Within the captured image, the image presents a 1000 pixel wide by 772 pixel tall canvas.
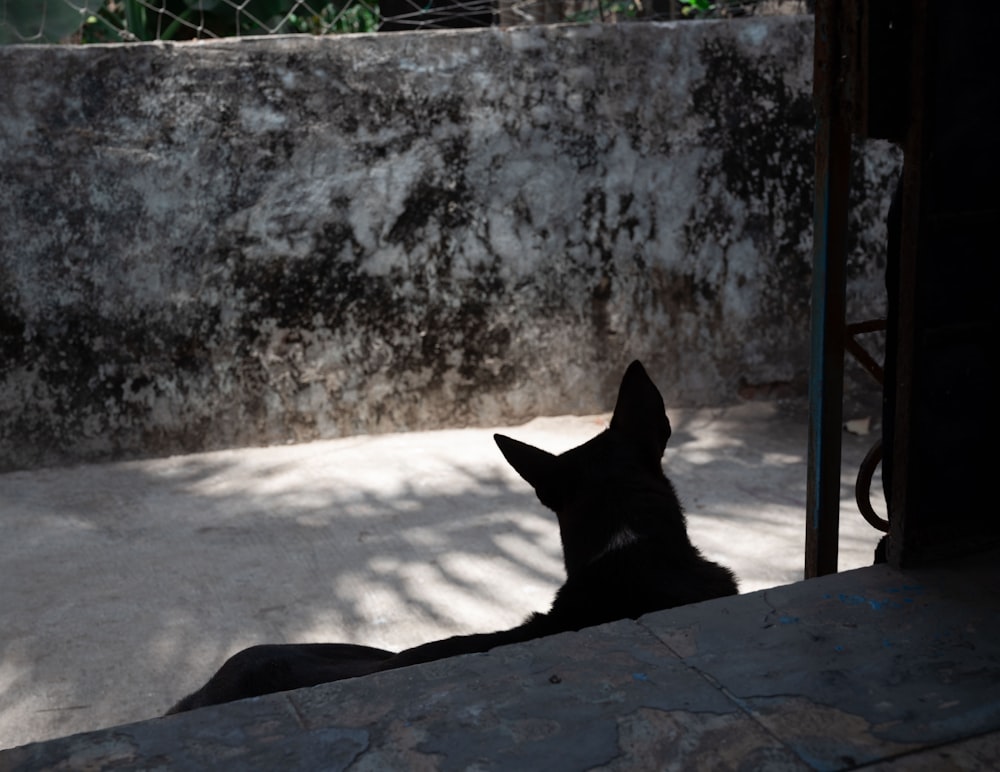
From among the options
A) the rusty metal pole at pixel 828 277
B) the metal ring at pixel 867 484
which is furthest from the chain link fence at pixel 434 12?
the metal ring at pixel 867 484

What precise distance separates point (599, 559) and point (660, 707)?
31.2 inches

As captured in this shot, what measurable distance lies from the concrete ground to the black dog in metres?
0.88

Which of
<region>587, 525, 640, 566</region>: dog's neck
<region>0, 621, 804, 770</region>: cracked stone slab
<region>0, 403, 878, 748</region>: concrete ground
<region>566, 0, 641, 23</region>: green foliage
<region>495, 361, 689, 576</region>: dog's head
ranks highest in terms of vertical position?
<region>566, 0, 641, 23</region>: green foliage

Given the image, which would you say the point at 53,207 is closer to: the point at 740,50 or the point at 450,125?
the point at 450,125

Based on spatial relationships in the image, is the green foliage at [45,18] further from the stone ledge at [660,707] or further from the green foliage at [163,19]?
the stone ledge at [660,707]

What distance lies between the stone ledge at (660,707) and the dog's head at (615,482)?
507mm

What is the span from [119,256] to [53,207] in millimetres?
349

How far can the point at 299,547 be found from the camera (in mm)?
4453

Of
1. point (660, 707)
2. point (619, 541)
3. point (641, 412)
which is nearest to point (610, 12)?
point (641, 412)

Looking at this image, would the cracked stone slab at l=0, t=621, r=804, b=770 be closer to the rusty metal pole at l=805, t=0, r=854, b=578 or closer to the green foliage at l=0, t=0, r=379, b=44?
the rusty metal pole at l=805, t=0, r=854, b=578

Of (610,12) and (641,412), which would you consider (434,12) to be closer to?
(610,12)

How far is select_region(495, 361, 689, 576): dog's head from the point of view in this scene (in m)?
2.72

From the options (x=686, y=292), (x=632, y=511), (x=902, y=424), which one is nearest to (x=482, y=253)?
(x=686, y=292)

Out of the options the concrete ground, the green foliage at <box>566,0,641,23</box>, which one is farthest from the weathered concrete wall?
the green foliage at <box>566,0,641,23</box>
